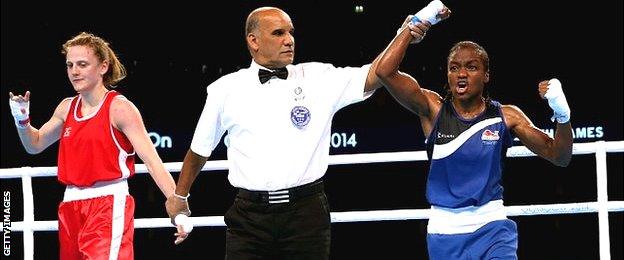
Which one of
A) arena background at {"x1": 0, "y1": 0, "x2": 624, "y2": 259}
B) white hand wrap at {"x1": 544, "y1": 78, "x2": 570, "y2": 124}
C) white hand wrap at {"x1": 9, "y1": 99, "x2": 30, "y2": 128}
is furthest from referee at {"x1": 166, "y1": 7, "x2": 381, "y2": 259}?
arena background at {"x1": 0, "y1": 0, "x2": 624, "y2": 259}

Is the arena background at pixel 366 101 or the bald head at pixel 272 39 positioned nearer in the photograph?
the bald head at pixel 272 39

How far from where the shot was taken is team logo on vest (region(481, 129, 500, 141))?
368cm

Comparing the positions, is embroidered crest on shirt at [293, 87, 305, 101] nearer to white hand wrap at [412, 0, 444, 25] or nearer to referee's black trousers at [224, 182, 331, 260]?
referee's black trousers at [224, 182, 331, 260]

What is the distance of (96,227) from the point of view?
12.2 feet

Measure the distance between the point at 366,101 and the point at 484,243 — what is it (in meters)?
7.52

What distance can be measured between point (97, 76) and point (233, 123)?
24.3 inches

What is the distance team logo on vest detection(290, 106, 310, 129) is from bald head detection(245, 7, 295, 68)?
0.67ft

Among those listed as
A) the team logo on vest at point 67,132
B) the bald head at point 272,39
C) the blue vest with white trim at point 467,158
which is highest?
the bald head at point 272,39

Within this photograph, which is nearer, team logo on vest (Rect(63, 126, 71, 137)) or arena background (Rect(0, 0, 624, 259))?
team logo on vest (Rect(63, 126, 71, 137))

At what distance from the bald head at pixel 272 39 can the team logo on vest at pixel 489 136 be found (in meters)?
0.76

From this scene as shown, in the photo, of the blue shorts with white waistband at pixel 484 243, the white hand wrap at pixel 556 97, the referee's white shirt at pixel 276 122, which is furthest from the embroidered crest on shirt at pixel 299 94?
the white hand wrap at pixel 556 97

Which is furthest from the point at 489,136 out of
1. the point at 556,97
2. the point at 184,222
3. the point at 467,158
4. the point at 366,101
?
the point at 366,101

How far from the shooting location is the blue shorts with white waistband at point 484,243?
3.65 meters

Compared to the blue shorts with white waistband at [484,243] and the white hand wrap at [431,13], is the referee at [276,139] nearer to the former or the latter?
the white hand wrap at [431,13]
